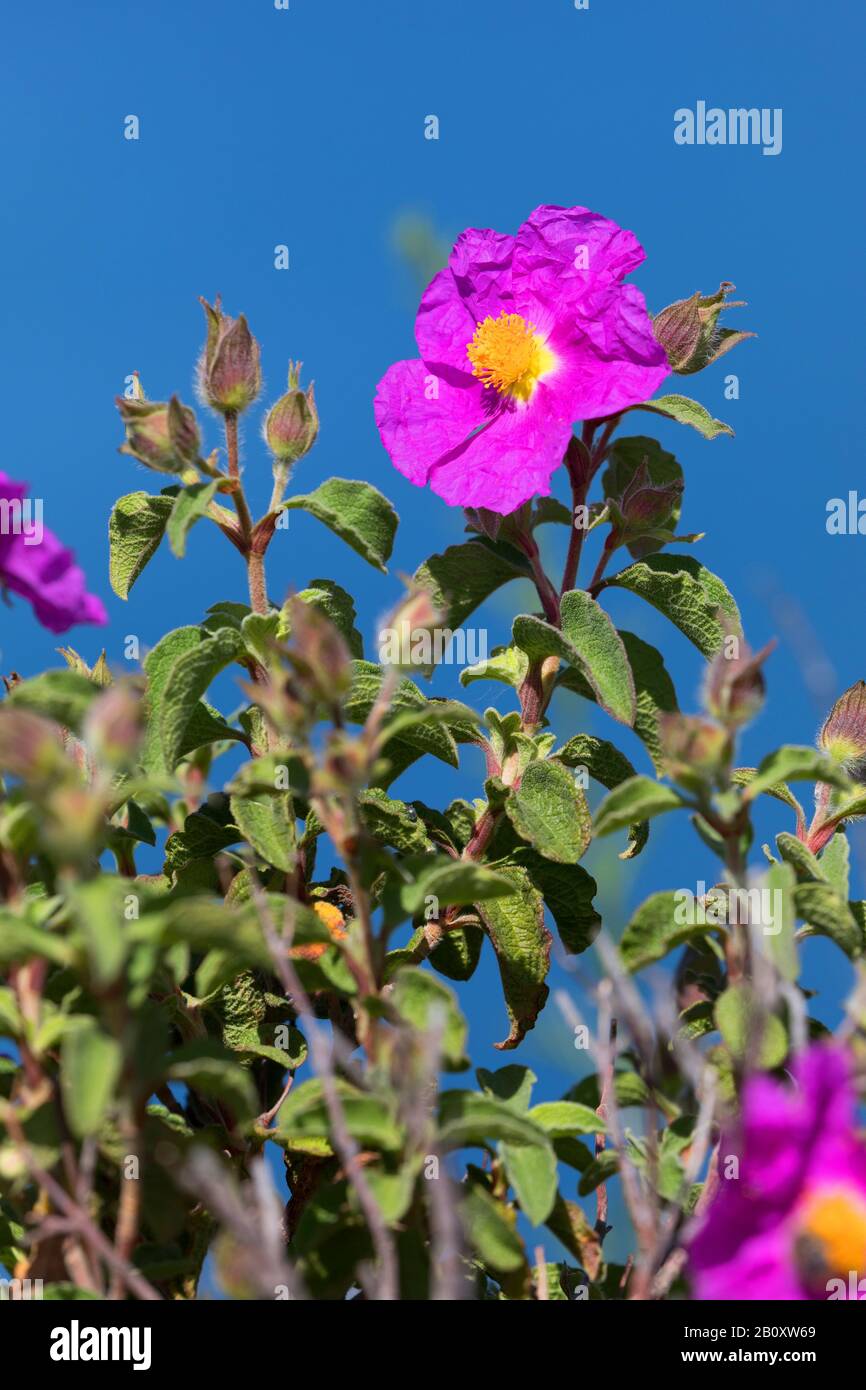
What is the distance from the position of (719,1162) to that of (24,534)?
65 cm

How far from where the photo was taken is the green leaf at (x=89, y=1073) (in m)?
0.79

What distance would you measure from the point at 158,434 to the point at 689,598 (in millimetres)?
477

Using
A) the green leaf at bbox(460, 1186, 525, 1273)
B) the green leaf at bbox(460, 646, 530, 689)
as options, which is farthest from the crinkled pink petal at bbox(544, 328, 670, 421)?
the green leaf at bbox(460, 1186, 525, 1273)

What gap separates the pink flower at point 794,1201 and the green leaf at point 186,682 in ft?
1.73

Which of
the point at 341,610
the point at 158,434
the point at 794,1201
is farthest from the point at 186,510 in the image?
the point at 794,1201

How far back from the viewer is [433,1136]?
0.84 meters

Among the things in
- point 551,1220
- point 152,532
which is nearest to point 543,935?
point 551,1220

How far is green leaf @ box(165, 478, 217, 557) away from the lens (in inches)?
47.1

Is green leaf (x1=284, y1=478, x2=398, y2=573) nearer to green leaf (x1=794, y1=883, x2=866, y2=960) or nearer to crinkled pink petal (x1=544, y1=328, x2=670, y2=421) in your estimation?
crinkled pink petal (x1=544, y1=328, x2=670, y2=421)

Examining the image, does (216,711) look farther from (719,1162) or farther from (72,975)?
(719,1162)

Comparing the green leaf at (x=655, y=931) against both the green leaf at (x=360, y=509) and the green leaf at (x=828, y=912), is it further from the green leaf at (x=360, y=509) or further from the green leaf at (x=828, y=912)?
the green leaf at (x=360, y=509)

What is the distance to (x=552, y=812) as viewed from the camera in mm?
1328

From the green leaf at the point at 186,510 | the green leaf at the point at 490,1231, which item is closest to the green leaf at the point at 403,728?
the green leaf at the point at 186,510

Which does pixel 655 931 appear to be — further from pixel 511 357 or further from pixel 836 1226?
pixel 511 357
